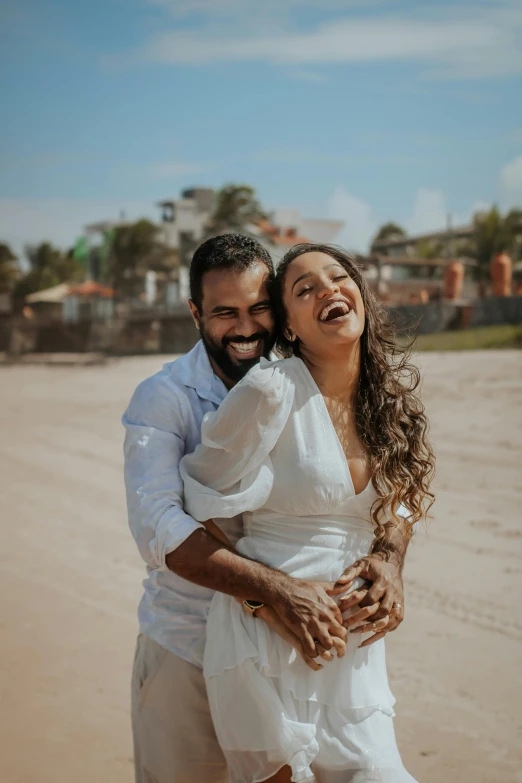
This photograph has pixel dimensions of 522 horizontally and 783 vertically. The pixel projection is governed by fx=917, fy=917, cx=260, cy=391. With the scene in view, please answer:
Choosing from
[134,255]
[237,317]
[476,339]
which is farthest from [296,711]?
[134,255]

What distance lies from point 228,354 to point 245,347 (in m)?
0.07

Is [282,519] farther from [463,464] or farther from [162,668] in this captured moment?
[463,464]

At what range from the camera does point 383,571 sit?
99.2 inches

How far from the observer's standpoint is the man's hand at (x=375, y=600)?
2434mm

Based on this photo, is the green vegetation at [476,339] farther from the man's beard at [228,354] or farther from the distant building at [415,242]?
the distant building at [415,242]

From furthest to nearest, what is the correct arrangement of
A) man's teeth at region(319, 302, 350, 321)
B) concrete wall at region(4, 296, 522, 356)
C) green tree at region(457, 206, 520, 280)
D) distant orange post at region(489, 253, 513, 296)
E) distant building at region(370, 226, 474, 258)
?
distant building at region(370, 226, 474, 258) < green tree at region(457, 206, 520, 280) < concrete wall at region(4, 296, 522, 356) < distant orange post at region(489, 253, 513, 296) < man's teeth at region(319, 302, 350, 321)

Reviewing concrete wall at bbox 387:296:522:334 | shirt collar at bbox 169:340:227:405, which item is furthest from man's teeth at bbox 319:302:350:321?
concrete wall at bbox 387:296:522:334

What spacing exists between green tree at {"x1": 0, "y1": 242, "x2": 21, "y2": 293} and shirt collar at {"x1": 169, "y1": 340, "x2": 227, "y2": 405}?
7371 centimetres

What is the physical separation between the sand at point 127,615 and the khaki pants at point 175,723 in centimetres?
205

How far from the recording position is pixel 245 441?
2.43m

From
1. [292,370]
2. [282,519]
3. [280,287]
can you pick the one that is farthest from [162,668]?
[280,287]

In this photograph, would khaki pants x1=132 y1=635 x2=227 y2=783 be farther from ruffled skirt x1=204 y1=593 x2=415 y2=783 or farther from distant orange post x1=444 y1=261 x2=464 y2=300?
distant orange post x1=444 y1=261 x2=464 y2=300

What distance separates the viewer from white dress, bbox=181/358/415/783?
2352 millimetres

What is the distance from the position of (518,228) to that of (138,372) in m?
25.9
